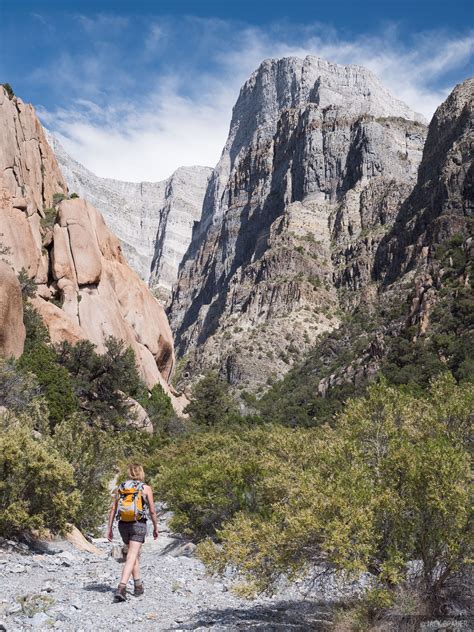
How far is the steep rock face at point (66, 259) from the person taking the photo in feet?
145

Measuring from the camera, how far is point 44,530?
11.8 metres

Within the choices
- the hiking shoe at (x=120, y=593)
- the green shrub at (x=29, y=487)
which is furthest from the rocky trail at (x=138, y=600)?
the green shrub at (x=29, y=487)

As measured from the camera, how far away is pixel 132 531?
8.72 metres

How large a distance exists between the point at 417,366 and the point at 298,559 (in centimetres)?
5245

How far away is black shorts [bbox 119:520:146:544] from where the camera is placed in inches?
342

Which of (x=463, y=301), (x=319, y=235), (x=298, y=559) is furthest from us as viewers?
(x=319, y=235)

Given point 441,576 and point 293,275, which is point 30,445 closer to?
point 441,576

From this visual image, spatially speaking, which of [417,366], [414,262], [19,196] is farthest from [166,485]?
[414,262]

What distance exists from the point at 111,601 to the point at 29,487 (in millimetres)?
3773

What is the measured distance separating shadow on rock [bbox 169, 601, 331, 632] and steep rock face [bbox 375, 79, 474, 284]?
83.4 meters

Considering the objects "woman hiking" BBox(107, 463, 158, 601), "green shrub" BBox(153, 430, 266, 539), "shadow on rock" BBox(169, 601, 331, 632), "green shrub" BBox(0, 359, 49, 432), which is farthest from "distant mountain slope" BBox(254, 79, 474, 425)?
"woman hiking" BBox(107, 463, 158, 601)

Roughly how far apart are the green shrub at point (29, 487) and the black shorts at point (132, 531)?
3.20 metres

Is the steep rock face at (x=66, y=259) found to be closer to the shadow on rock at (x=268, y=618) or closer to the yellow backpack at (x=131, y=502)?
the yellow backpack at (x=131, y=502)

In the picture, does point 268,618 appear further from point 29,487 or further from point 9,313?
point 9,313
